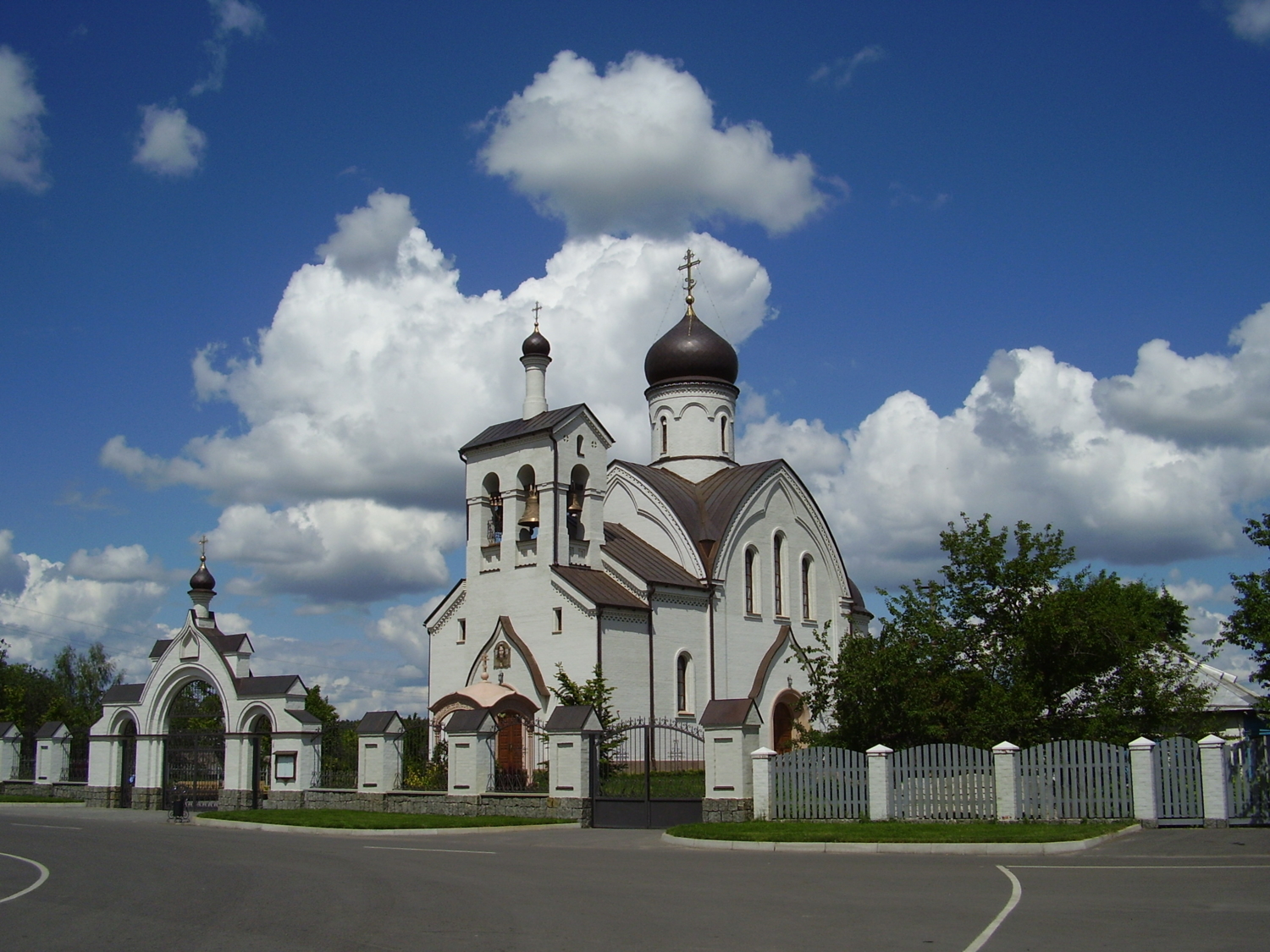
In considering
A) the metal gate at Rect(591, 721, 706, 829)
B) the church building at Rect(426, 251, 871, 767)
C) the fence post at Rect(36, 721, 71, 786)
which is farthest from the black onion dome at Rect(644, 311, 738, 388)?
the fence post at Rect(36, 721, 71, 786)

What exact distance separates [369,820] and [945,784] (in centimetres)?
988

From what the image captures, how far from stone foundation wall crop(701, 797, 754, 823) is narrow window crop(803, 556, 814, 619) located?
16161 millimetres

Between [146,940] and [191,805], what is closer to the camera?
[146,940]

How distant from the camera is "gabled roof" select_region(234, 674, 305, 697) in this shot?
2588cm

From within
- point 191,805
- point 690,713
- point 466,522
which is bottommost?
point 191,805

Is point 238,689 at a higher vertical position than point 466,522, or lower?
lower

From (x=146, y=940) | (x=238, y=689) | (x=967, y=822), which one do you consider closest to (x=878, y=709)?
(x=967, y=822)

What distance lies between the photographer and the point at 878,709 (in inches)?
885

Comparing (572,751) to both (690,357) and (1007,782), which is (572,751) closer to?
(1007,782)

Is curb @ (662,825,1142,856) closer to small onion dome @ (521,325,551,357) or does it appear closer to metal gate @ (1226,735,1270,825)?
metal gate @ (1226,735,1270,825)

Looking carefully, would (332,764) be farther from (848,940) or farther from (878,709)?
(848,940)

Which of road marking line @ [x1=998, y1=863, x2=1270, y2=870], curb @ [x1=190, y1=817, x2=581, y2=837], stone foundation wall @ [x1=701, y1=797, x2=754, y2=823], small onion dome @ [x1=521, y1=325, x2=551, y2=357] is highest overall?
small onion dome @ [x1=521, y1=325, x2=551, y2=357]

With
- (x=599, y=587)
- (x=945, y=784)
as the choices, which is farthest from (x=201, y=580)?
(x=945, y=784)

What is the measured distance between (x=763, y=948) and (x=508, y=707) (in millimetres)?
19968
